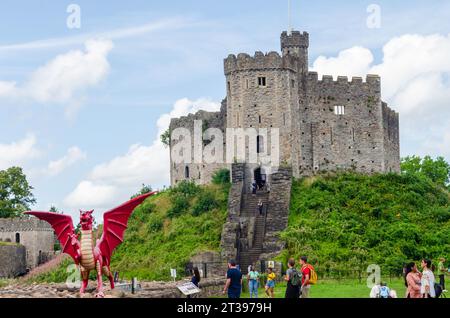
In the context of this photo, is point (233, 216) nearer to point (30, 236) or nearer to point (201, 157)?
point (201, 157)

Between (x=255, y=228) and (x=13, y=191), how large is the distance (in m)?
34.4

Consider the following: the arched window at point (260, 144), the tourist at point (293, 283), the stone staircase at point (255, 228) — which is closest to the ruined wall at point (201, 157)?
the arched window at point (260, 144)

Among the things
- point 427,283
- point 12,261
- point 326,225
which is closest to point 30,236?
point 12,261

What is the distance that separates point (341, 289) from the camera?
3650cm

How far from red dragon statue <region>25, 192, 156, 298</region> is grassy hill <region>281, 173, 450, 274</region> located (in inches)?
606

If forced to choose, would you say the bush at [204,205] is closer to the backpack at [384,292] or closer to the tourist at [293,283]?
the tourist at [293,283]

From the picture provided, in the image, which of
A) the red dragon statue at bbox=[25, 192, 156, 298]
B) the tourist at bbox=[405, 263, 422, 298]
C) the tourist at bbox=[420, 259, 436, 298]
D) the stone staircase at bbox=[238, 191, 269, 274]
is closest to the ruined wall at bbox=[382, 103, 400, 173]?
the stone staircase at bbox=[238, 191, 269, 274]

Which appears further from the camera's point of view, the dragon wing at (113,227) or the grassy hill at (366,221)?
the grassy hill at (366,221)

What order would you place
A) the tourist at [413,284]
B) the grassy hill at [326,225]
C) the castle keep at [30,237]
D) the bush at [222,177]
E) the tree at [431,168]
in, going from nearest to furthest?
the tourist at [413,284], the grassy hill at [326,225], the bush at [222,177], the castle keep at [30,237], the tree at [431,168]

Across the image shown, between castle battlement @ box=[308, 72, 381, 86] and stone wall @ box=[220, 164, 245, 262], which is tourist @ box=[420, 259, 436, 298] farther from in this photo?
castle battlement @ box=[308, 72, 381, 86]

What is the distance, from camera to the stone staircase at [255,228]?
1944 inches

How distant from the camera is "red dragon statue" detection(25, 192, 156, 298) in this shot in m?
29.5

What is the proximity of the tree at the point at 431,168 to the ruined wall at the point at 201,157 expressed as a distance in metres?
32.2
